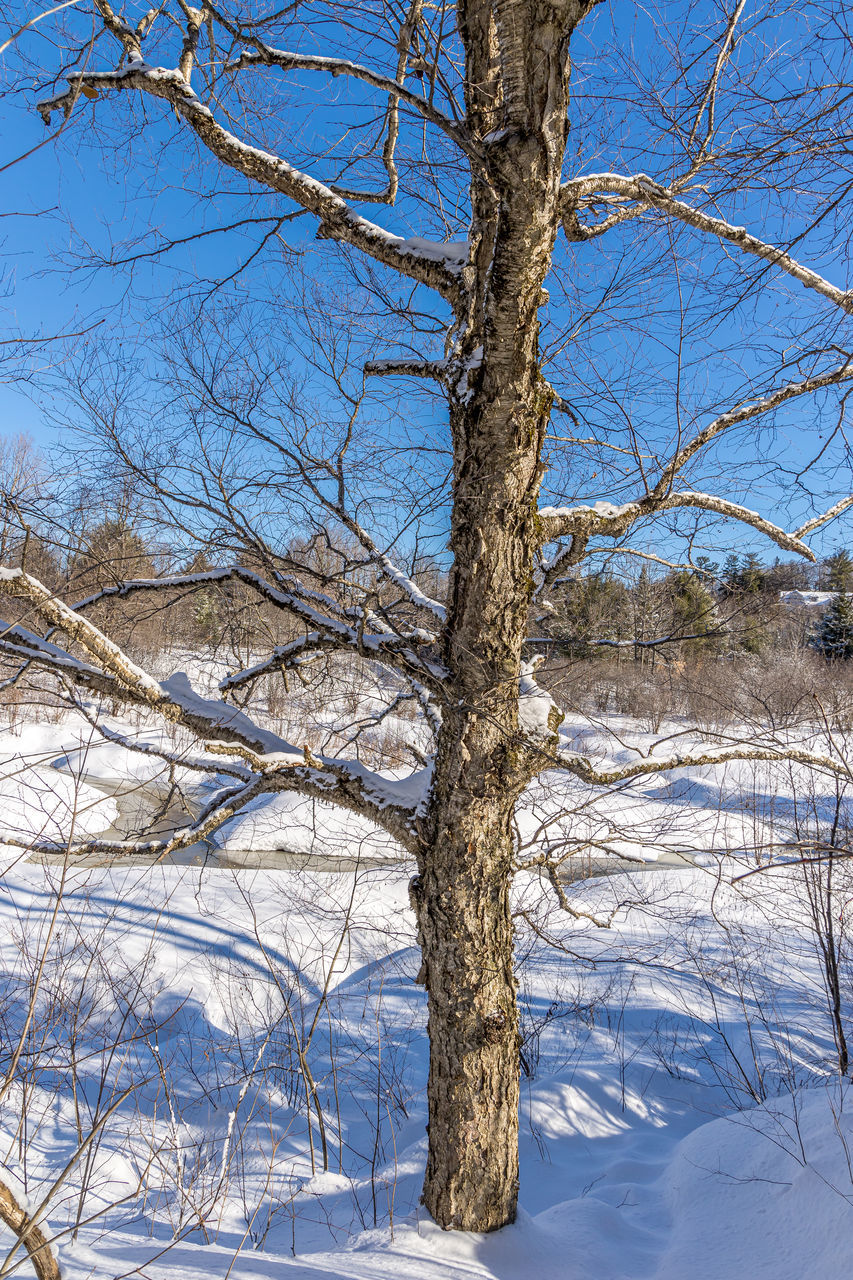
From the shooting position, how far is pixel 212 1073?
5070 mm

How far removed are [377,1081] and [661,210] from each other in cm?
553

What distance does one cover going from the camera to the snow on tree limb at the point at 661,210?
100 inches

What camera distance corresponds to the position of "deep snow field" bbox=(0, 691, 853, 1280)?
253 centimetres

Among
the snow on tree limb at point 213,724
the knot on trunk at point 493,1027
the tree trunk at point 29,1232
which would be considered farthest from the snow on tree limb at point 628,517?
the tree trunk at point 29,1232

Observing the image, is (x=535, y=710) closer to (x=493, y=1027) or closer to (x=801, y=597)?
(x=493, y=1027)

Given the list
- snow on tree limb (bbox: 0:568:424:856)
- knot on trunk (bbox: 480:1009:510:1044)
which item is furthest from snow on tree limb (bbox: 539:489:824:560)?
knot on trunk (bbox: 480:1009:510:1044)

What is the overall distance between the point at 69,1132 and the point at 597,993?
4248 mm

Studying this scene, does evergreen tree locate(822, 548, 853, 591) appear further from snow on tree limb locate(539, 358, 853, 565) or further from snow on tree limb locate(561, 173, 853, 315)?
snow on tree limb locate(561, 173, 853, 315)

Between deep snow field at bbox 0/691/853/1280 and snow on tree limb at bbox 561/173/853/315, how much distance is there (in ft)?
6.45

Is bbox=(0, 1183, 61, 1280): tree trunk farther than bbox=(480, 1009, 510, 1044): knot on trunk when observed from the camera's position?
No

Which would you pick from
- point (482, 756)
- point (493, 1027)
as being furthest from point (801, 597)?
point (493, 1027)

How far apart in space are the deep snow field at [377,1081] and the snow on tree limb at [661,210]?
6.45ft

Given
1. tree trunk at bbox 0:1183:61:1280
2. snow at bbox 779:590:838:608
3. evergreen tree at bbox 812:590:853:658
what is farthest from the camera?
evergreen tree at bbox 812:590:853:658

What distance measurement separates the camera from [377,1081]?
4859 millimetres
